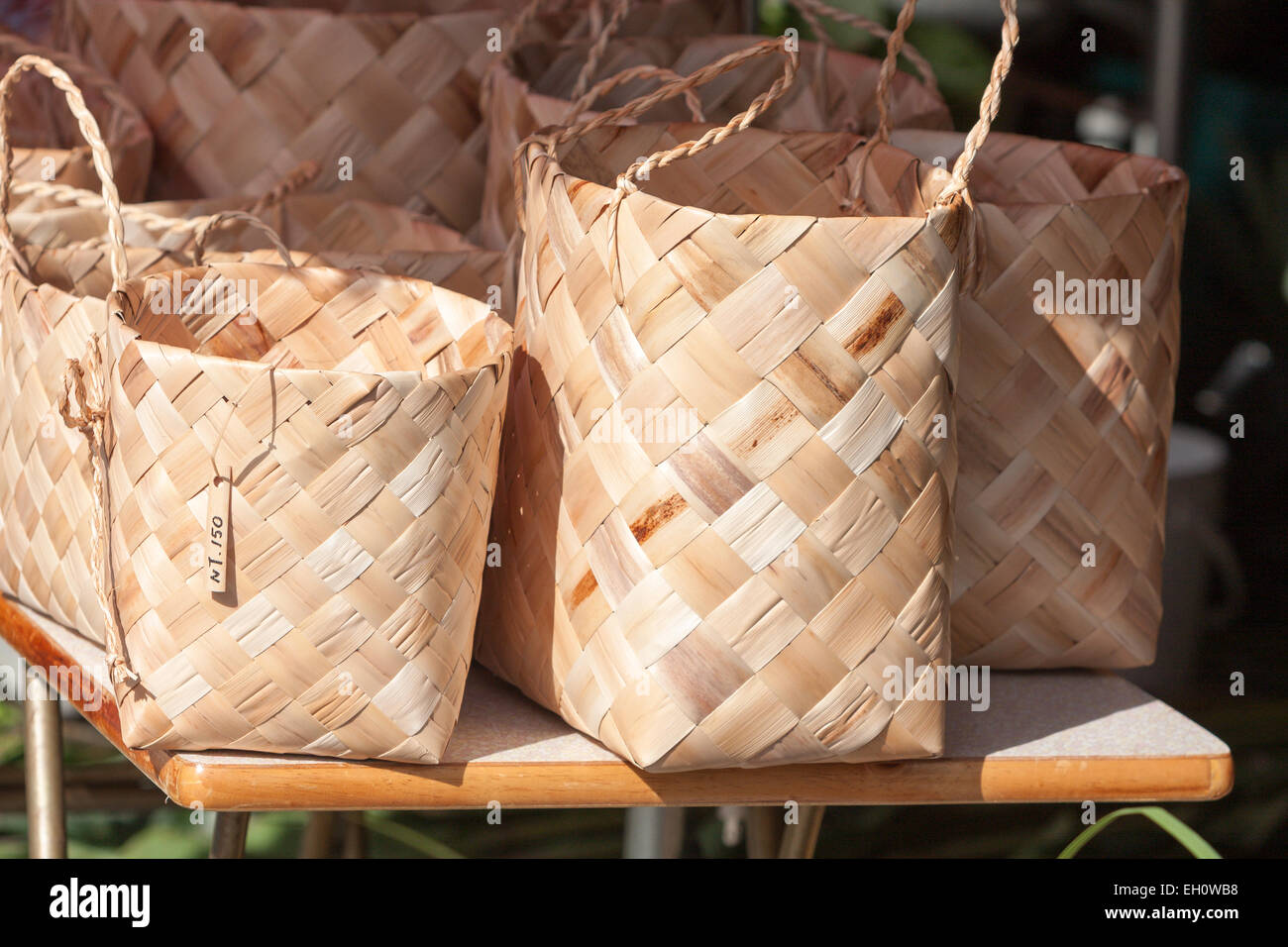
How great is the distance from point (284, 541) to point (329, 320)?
20cm

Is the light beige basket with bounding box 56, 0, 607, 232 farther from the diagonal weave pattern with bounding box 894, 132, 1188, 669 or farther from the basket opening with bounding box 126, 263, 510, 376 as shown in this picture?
the diagonal weave pattern with bounding box 894, 132, 1188, 669

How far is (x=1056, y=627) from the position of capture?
905 mm

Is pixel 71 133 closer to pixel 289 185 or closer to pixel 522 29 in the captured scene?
pixel 289 185

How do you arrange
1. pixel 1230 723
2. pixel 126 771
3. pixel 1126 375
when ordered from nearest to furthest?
pixel 1126 375
pixel 126 771
pixel 1230 723

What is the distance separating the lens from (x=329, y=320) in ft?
2.89

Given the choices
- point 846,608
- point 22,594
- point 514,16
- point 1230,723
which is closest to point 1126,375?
point 846,608

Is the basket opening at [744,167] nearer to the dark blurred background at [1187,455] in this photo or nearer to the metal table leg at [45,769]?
the metal table leg at [45,769]

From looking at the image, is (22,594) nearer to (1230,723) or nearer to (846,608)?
(846,608)

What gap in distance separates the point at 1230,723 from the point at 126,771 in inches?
59.3

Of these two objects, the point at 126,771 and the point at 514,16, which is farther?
the point at 126,771

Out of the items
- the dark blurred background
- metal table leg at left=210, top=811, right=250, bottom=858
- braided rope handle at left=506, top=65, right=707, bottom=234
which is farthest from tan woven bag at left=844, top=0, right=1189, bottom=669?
the dark blurred background

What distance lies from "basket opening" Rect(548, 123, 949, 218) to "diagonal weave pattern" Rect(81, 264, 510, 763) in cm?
22

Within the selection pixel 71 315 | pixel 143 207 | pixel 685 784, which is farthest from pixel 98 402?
pixel 685 784

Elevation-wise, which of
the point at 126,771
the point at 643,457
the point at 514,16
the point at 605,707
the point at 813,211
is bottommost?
the point at 126,771
